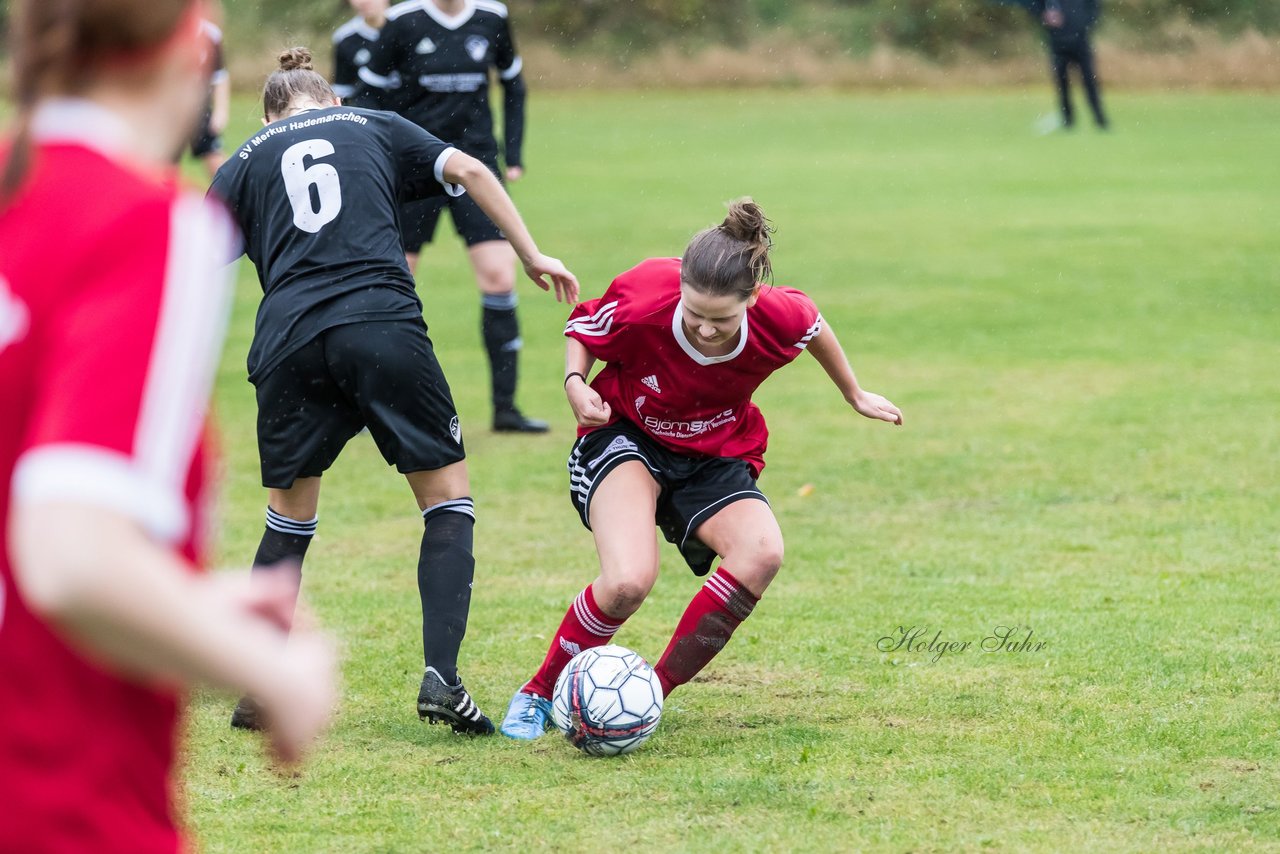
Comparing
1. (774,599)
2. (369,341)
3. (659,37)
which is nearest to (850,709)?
(774,599)

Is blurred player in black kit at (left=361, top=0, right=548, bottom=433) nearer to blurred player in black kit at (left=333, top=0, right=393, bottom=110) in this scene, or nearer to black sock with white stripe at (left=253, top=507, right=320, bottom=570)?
blurred player in black kit at (left=333, top=0, right=393, bottom=110)

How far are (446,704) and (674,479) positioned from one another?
84 centimetres

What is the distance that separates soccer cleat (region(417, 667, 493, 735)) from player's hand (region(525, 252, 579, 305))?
0.94m

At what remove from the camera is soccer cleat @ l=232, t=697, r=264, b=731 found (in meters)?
3.91

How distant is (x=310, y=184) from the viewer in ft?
12.7

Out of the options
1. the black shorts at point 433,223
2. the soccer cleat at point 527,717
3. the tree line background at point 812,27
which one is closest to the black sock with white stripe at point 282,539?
the soccer cleat at point 527,717

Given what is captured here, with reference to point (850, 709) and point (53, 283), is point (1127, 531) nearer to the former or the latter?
point (850, 709)

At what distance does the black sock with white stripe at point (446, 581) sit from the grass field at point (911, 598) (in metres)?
0.22

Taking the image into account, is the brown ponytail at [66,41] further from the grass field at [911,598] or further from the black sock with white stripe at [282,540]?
the black sock with white stripe at [282,540]

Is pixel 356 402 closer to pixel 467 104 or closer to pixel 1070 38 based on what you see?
pixel 467 104

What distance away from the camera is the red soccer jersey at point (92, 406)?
129 centimetres

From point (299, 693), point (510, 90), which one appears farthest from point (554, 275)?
point (510, 90)

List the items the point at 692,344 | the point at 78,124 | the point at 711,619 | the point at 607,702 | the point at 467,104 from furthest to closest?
the point at 467,104
the point at 692,344
the point at 711,619
the point at 607,702
the point at 78,124

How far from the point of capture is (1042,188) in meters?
18.0
